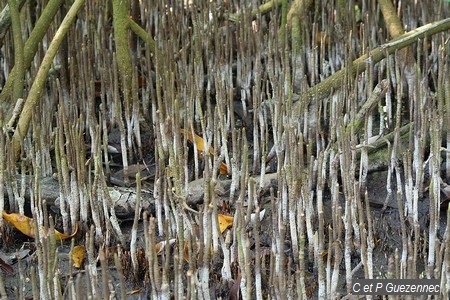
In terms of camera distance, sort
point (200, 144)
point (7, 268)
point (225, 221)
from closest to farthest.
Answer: point (7, 268) → point (225, 221) → point (200, 144)

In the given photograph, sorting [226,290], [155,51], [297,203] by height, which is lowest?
[226,290]

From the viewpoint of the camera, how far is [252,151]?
3.61 metres

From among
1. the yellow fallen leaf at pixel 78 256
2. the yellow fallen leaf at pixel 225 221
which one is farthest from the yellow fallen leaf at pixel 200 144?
the yellow fallen leaf at pixel 78 256

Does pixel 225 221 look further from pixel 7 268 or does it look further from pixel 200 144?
pixel 7 268

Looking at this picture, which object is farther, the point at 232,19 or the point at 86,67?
the point at 232,19

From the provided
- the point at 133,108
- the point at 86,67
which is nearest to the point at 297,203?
the point at 133,108

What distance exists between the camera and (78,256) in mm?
2885

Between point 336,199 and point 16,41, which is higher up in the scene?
point 16,41

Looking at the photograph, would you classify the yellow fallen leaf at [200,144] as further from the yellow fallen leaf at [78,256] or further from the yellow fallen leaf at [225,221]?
the yellow fallen leaf at [78,256]

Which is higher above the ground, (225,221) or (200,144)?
(200,144)

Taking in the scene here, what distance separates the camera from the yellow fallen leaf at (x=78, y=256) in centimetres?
285

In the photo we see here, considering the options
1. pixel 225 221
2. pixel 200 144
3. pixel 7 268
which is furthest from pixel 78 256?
Answer: pixel 200 144

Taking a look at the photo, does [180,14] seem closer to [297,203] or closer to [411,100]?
[411,100]

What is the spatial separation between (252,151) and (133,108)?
1.69 ft
